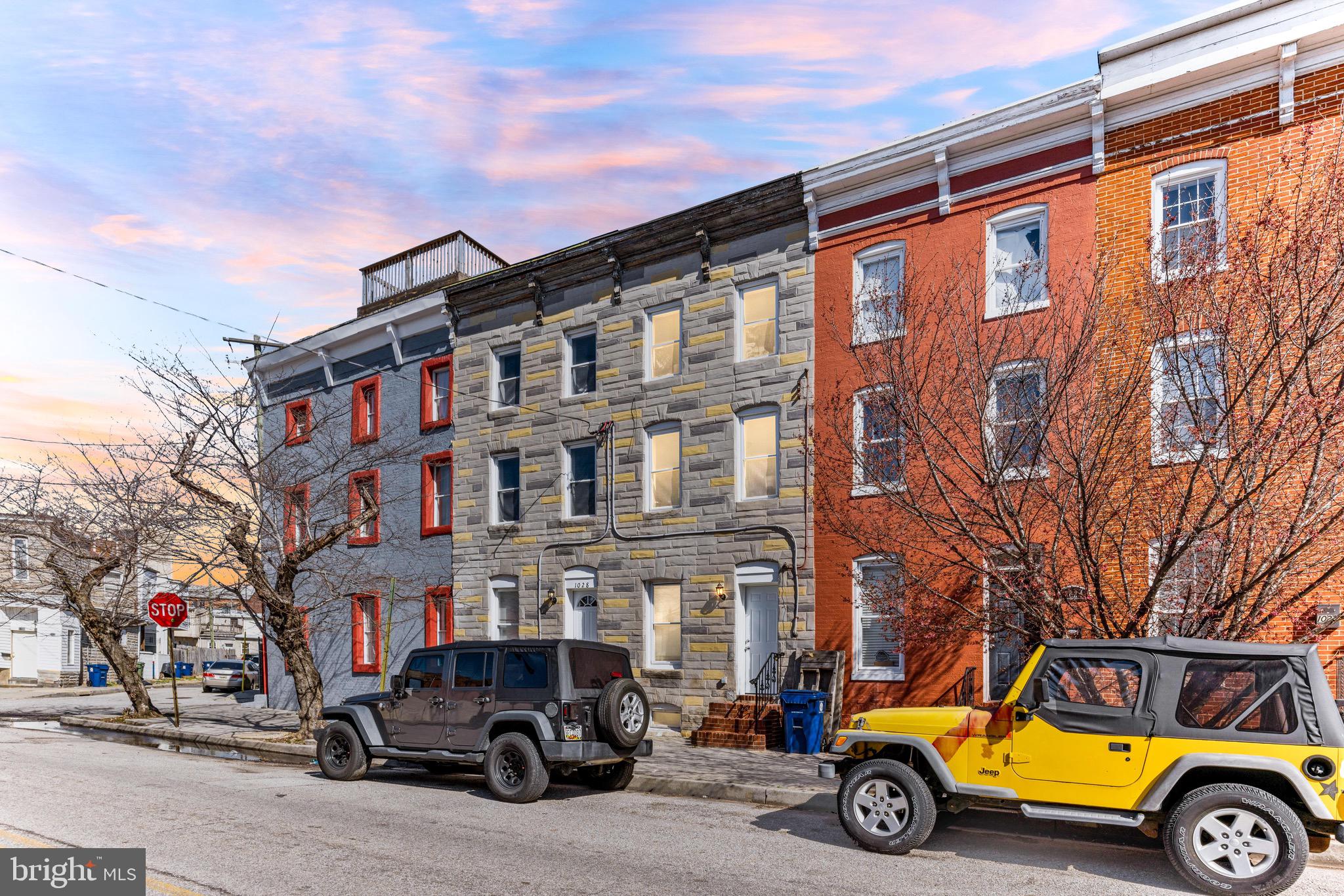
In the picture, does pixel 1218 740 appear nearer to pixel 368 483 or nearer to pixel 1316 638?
pixel 1316 638

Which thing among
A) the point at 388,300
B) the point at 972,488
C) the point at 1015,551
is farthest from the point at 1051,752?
the point at 388,300

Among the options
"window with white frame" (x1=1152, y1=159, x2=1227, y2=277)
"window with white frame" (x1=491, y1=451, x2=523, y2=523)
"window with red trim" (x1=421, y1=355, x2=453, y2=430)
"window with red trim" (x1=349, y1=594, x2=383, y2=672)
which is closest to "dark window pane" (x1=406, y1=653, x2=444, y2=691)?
"window with white frame" (x1=491, y1=451, x2=523, y2=523)

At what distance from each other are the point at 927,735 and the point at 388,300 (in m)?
23.4

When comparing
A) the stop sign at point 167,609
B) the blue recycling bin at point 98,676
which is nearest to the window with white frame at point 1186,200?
the stop sign at point 167,609

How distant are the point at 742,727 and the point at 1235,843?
1097 centimetres

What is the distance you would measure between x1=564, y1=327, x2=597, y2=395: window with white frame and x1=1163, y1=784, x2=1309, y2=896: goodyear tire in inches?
659

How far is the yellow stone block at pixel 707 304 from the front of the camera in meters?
21.1

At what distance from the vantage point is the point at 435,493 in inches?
1057

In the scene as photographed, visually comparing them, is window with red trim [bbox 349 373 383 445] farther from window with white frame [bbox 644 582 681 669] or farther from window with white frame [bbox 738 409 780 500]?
window with white frame [bbox 738 409 780 500]

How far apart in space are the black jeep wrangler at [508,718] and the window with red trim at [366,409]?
14547mm

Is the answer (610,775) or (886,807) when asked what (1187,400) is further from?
(610,775)

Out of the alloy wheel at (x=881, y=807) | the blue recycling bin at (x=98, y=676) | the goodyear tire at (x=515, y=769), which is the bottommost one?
the blue recycling bin at (x=98, y=676)

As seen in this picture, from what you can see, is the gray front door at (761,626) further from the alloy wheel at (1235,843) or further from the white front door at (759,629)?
the alloy wheel at (1235,843)

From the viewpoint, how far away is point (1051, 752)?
29.4ft
